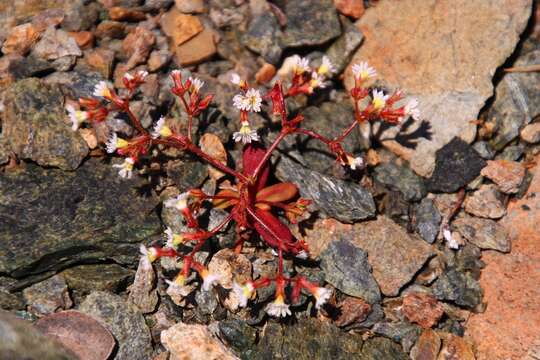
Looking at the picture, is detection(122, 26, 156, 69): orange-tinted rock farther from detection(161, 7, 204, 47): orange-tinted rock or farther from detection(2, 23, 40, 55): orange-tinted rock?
detection(2, 23, 40, 55): orange-tinted rock

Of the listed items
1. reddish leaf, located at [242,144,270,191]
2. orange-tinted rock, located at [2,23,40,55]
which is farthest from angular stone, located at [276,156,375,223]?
orange-tinted rock, located at [2,23,40,55]

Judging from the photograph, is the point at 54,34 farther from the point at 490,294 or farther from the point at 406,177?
the point at 490,294

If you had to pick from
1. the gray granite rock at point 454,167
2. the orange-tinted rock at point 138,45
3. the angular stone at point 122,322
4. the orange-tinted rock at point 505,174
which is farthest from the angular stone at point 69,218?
the orange-tinted rock at point 505,174

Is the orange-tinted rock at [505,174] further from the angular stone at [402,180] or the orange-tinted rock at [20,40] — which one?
the orange-tinted rock at [20,40]

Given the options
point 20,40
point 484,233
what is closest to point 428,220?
point 484,233

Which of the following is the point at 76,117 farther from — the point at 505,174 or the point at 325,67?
the point at 505,174

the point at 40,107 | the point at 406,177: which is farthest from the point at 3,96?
the point at 406,177

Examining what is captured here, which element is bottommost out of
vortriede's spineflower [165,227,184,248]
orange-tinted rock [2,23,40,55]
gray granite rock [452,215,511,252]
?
gray granite rock [452,215,511,252]
